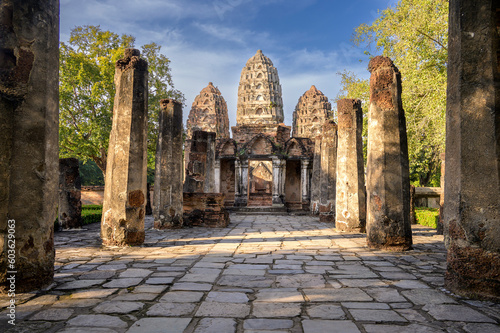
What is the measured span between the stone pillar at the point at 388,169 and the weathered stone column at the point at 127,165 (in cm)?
419

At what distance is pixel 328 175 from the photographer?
41.1ft

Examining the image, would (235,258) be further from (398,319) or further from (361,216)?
(361,216)

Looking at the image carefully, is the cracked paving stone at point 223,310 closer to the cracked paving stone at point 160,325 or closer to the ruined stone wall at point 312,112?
the cracked paving stone at point 160,325

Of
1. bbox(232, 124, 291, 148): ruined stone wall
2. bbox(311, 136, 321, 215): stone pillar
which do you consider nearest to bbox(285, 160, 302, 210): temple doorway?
bbox(232, 124, 291, 148): ruined stone wall

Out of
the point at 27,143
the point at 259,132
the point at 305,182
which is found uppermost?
the point at 259,132

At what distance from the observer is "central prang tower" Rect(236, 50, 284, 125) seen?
32.0 metres

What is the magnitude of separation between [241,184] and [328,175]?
23.5ft

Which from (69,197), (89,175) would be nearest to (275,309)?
(69,197)

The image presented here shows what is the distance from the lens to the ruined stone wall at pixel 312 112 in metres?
39.0

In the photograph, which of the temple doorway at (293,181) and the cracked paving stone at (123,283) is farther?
the temple doorway at (293,181)

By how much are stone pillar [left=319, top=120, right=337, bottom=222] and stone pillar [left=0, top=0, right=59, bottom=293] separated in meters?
9.65

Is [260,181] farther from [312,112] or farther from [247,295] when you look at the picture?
[247,295]

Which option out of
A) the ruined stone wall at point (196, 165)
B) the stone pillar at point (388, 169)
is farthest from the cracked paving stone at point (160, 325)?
the ruined stone wall at point (196, 165)

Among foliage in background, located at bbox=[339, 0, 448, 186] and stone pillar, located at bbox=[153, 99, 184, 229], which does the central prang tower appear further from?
stone pillar, located at bbox=[153, 99, 184, 229]
